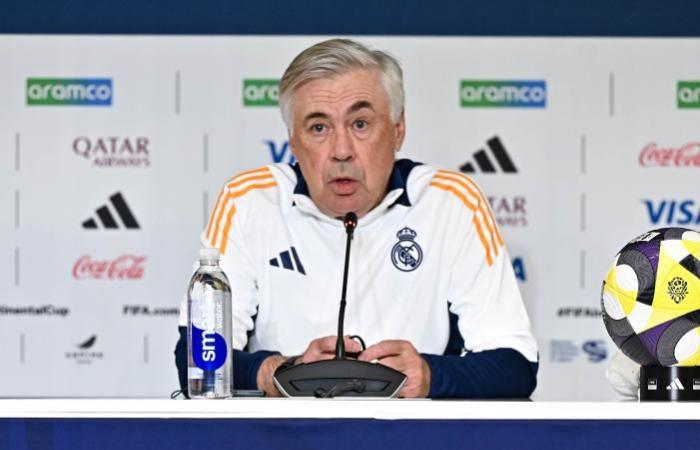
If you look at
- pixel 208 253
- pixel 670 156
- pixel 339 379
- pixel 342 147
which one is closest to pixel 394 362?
pixel 339 379

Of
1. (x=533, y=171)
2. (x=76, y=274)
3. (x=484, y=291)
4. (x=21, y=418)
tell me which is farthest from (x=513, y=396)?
(x=76, y=274)

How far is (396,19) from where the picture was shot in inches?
168

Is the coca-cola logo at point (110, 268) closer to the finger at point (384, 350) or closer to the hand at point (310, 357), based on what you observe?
the hand at point (310, 357)

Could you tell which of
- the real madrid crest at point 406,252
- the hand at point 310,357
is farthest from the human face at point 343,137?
the hand at point 310,357

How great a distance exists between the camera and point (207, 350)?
1.61 metres

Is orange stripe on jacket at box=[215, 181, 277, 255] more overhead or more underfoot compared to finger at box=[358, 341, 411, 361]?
more overhead

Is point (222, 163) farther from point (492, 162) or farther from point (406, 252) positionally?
point (406, 252)

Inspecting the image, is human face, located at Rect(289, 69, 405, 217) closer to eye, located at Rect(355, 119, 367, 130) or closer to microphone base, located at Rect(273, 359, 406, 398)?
eye, located at Rect(355, 119, 367, 130)

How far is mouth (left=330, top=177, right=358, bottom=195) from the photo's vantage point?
231 cm

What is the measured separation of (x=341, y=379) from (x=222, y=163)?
2.53 m

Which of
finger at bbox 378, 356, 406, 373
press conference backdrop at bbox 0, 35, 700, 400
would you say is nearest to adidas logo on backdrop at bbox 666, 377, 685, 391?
finger at bbox 378, 356, 406, 373

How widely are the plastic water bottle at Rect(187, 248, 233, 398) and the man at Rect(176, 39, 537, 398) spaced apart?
0.58m

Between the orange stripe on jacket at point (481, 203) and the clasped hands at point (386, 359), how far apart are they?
0.43 metres

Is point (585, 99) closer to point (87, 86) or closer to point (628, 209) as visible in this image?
point (628, 209)
